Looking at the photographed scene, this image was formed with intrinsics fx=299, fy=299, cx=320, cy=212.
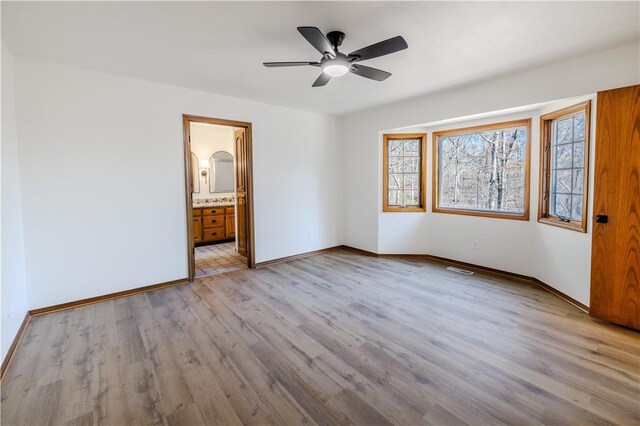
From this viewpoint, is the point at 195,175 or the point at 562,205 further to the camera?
the point at 195,175

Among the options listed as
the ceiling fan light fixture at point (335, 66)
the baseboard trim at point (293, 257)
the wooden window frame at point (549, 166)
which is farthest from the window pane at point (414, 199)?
the ceiling fan light fixture at point (335, 66)

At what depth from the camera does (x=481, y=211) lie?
14.6 feet

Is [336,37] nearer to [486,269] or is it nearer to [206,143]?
[486,269]

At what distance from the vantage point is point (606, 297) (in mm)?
2793

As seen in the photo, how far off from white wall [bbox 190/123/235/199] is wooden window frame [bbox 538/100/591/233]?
562 centimetres

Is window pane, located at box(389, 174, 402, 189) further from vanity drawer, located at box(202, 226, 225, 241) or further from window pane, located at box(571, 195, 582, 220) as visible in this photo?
vanity drawer, located at box(202, 226, 225, 241)

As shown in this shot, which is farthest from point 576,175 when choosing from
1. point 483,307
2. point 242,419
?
point 242,419

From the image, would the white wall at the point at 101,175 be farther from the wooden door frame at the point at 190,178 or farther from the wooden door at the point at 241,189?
the wooden door at the point at 241,189

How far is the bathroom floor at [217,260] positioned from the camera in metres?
4.61

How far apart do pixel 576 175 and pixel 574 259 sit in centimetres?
93

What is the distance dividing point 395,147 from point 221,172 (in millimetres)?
4050

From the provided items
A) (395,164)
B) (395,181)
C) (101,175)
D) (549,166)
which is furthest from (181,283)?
(549,166)

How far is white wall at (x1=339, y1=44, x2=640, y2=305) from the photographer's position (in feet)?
9.71

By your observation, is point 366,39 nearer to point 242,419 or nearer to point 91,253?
point 242,419
